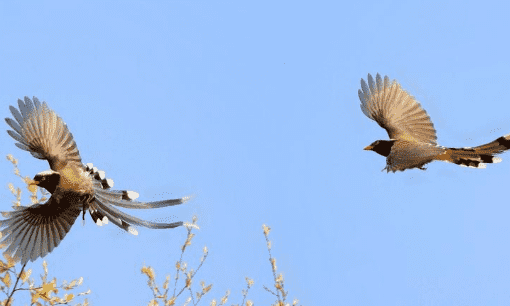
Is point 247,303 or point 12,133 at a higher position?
point 12,133

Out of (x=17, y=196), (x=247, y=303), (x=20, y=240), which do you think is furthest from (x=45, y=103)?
(x=247, y=303)

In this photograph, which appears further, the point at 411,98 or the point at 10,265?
the point at 411,98

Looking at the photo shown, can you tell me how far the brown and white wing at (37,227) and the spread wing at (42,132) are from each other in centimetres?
35

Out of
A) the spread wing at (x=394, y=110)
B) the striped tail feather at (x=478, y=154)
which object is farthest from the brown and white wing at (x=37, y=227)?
the striped tail feather at (x=478, y=154)

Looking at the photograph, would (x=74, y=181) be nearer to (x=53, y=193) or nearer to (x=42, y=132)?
(x=53, y=193)

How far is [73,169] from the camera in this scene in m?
4.07

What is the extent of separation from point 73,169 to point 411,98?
3.31 metres

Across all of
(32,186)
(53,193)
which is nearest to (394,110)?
(53,193)

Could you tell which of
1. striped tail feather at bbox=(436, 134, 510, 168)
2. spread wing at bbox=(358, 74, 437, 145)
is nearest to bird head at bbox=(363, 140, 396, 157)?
spread wing at bbox=(358, 74, 437, 145)

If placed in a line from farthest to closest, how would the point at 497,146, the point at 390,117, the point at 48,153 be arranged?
the point at 390,117
the point at 497,146
the point at 48,153

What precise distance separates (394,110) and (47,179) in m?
3.31

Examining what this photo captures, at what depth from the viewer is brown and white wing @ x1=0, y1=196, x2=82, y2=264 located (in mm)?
4176

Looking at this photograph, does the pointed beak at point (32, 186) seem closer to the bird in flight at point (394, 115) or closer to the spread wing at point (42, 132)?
the spread wing at point (42, 132)

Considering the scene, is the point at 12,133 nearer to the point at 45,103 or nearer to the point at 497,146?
the point at 45,103
